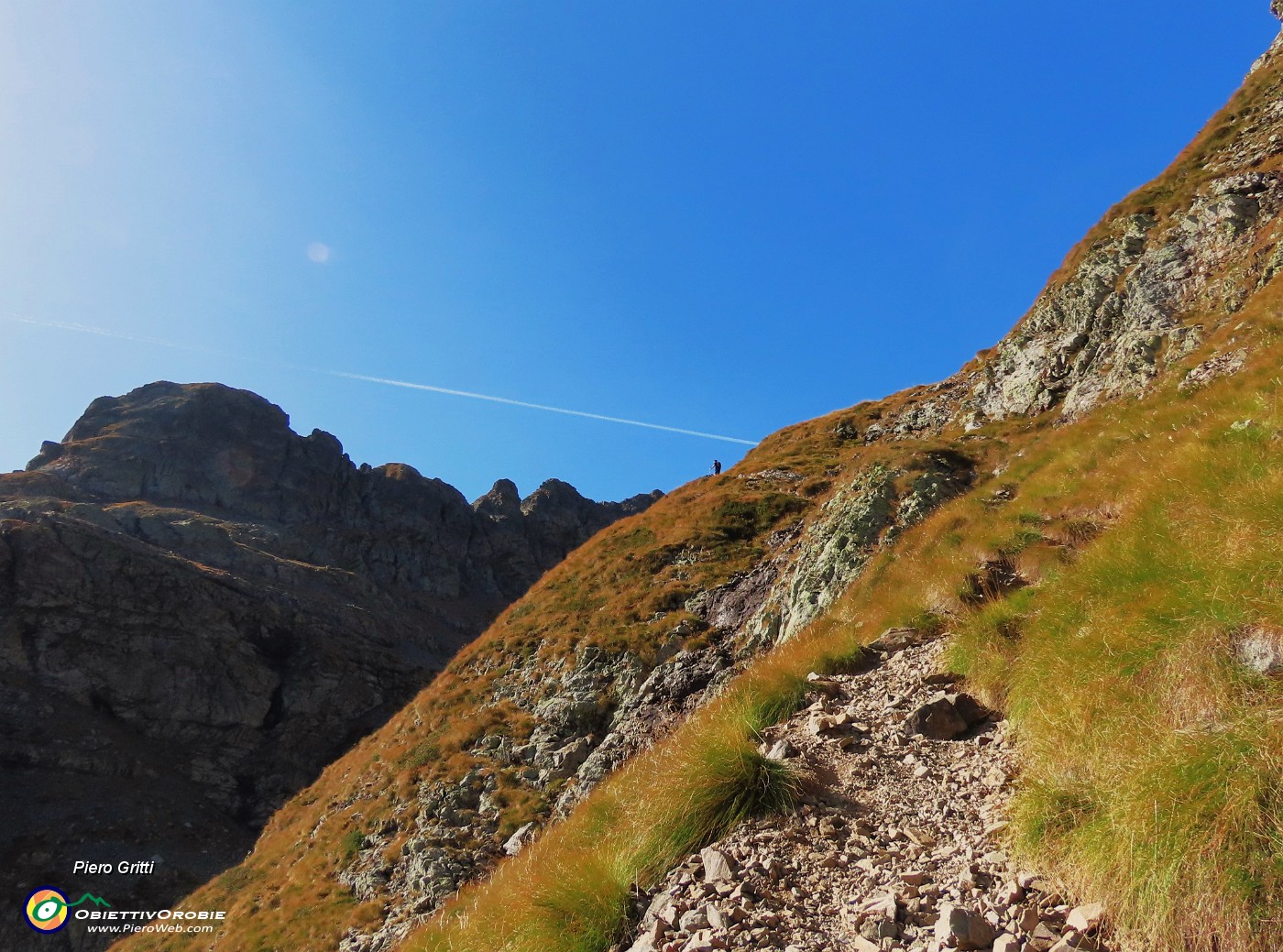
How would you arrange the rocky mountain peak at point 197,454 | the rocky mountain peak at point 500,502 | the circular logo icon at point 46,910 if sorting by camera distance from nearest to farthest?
the circular logo icon at point 46,910 → the rocky mountain peak at point 197,454 → the rocky mountain peak at point 500,502

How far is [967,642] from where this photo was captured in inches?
353

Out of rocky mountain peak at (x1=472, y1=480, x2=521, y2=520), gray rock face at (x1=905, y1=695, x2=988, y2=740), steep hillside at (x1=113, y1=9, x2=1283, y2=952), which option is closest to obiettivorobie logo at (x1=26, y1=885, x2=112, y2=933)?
steep hillside at (x1=113, y1=9, x2=1283, y2=952)

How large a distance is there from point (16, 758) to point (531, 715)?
78462 mm

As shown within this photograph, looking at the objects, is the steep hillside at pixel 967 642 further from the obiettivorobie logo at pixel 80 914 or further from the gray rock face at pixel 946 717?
the obiettivorobie logo at pixel 80 914

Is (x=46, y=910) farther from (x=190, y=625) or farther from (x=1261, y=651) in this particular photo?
(x=1261, y=651)

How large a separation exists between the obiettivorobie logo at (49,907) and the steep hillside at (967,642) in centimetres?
4080

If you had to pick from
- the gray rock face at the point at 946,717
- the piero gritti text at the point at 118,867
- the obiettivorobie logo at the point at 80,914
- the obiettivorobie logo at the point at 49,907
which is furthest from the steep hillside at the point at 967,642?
the piero gritti text at the point at 118,867

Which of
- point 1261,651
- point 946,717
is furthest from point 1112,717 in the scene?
point 946,717

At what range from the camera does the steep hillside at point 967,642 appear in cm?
509

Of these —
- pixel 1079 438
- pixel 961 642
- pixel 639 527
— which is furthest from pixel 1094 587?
pixel 639 527

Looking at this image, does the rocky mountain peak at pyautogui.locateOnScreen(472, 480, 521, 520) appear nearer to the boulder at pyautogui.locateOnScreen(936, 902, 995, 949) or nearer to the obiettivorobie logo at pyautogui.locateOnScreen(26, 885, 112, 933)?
the obiettivorobie logo at pyautogui.locateOnScreen(26, 885, 112, 933)

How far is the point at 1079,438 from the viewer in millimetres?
17672

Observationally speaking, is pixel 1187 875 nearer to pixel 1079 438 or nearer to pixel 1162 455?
pixel 1162 455

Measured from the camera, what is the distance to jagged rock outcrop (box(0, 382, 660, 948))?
70062 mm
